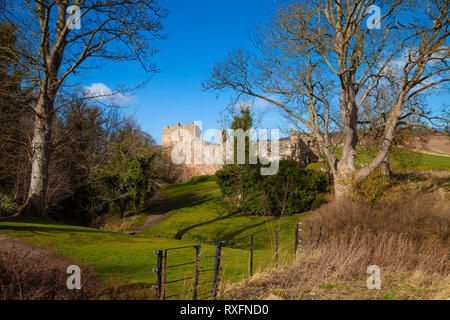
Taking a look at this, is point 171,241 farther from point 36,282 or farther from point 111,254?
point 36,282

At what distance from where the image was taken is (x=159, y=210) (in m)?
24.5

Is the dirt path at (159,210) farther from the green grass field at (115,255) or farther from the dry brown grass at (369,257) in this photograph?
the dry brown grass at (369,257)

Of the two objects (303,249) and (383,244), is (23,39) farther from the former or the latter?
(383,244)

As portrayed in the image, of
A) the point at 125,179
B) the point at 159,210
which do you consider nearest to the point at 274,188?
the point at 159,210

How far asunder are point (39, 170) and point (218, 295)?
12.4 meters

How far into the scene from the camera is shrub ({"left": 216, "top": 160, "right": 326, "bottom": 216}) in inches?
804

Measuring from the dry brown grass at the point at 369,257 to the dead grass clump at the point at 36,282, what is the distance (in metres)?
2.02

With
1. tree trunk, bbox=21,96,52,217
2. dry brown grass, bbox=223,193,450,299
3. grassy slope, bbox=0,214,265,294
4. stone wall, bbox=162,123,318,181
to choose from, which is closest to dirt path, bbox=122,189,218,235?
tree trunk, bbox=21,96,52,217

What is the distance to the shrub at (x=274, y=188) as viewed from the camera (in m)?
20.4

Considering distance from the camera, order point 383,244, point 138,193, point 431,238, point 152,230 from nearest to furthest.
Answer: point 383,244 < point 431,238 < point 152,230 < point 138,193

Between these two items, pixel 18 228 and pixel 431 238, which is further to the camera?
pixel 18 228

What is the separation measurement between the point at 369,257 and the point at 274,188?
46.0 ft

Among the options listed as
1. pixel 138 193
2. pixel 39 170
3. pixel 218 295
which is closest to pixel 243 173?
pixel 138 193
